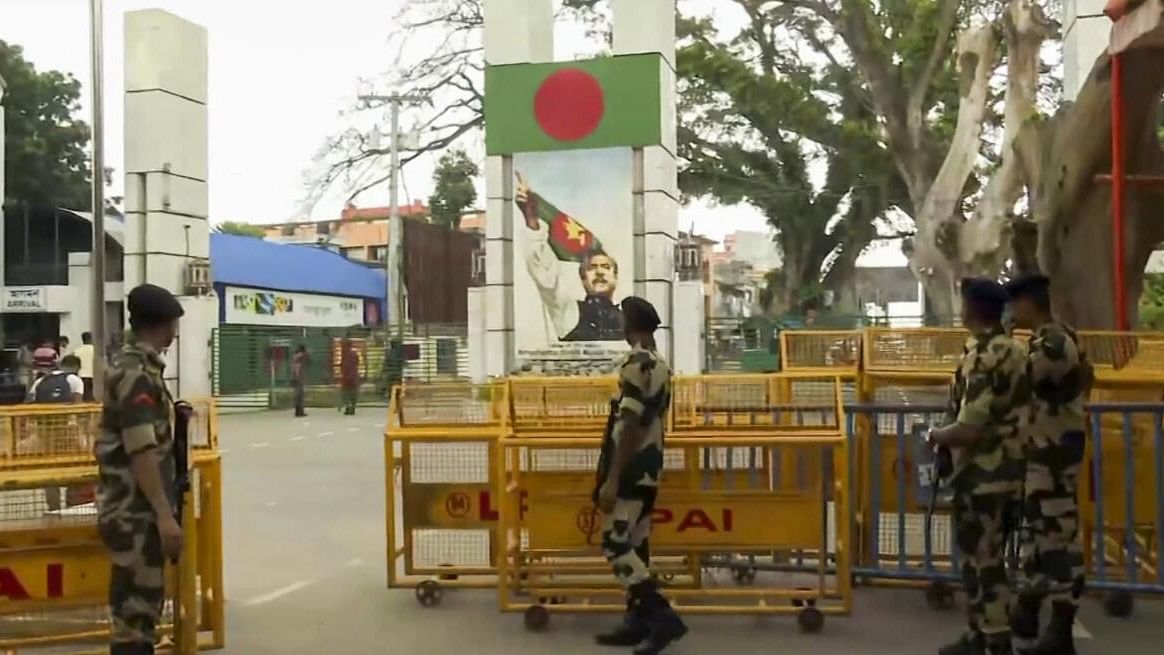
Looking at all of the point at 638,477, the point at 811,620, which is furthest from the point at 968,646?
the point at 638,477

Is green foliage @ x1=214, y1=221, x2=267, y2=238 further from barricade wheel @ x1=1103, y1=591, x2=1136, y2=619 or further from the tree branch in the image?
barricade wheel @ x1=1103, y1=591, x2=1136, y2=619

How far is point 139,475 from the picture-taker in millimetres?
4629

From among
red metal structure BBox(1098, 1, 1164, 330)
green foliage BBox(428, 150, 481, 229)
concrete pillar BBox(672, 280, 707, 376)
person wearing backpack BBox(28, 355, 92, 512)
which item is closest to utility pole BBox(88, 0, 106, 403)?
person wearing backpack BBox(28, 355, 92, 512)

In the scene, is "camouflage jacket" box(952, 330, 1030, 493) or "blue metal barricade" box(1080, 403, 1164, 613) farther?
"blue metal barricade" box(1080, 403, 1164, 613)

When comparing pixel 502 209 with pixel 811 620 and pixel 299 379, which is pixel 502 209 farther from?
pixel 811 620

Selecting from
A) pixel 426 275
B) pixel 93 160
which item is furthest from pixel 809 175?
pixel 93 160

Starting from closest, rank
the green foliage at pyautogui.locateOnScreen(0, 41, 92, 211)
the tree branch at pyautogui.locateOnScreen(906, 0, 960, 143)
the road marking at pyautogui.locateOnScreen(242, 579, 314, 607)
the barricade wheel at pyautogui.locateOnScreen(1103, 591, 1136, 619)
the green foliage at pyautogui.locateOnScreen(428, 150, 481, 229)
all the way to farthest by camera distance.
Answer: the barricade wheel at pyautogui.locateOnScreen(1103, 591, 1136, 619) < the road marking at pyautogui.locateOnScreen(242, 579, 314, 607) < the tree branch at pyautogui.locateOnScreen(906, 0, 960, 143) < the green foliage at pyautogui.locateOnScreen(0, 41, 92, 211) < the green foliage at pyautogui.locateOnScreen(428, 150, 481, 229)

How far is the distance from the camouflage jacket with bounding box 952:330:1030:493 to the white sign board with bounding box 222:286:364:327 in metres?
28.2

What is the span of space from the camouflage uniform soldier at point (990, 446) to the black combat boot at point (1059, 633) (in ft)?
1.50

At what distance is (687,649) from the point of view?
584 centimetres

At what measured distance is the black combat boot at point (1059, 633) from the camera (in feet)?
17.8

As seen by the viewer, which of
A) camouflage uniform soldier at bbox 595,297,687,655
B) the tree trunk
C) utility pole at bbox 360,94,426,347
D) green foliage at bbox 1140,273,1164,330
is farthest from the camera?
utility pole at bbox 360,94,426,347

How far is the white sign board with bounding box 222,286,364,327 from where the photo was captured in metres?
31.6

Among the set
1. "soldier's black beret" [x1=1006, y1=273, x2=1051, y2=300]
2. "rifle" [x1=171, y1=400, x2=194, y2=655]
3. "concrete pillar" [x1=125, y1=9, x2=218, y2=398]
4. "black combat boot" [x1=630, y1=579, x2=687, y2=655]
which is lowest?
"black combat boot" [x1=630, y1=579, x2=687, y2=655]
